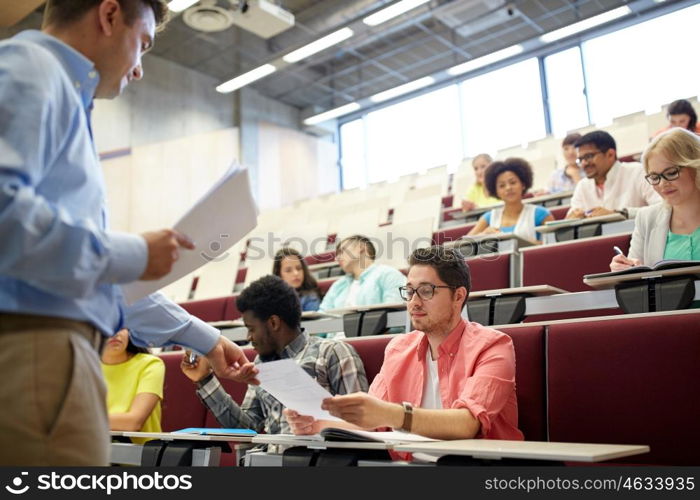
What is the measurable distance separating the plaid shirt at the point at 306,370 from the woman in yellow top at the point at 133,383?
0.24 meters

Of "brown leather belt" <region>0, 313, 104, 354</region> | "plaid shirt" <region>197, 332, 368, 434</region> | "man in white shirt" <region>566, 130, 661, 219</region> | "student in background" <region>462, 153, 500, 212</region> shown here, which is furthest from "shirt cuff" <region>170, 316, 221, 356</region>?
"student in background" <region>462, 153, 500, 212</region>

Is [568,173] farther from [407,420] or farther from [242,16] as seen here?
[407,420]

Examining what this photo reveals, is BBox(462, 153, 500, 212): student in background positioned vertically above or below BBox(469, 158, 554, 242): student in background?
above

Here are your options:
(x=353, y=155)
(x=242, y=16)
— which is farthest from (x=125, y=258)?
(x=353, y=155)

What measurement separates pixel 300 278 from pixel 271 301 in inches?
53.8

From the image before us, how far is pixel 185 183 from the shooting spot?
730 cm

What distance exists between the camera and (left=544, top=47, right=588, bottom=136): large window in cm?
775

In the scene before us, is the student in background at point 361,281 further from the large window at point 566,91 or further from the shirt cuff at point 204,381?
the large window at point 566,91

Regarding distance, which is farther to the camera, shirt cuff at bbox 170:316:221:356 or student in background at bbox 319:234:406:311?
student in background at bbox 319:234:406:311

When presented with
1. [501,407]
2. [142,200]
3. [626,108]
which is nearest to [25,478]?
[501,407]

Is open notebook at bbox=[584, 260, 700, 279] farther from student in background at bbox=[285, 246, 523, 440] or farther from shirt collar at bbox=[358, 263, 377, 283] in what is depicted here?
shirt collar at bbox=[358, 263, 377, 283]

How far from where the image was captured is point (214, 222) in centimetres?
86

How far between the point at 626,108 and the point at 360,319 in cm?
621

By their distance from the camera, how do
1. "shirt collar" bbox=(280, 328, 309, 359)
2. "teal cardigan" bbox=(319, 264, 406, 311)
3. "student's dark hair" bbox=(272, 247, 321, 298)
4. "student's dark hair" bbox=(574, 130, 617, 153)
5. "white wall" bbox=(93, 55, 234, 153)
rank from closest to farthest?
"shirt collar" bbox=(280, 328, 309, 359) → "teal cardigan" bbox=(319, 264, 406, 311) → "student's dark hair" bbox=(574, 130, 617, 153) → "student's dark hair" bbox=(272, 247, 321, 298) → "white wall" bbox=(93, 55, 234, 153)
